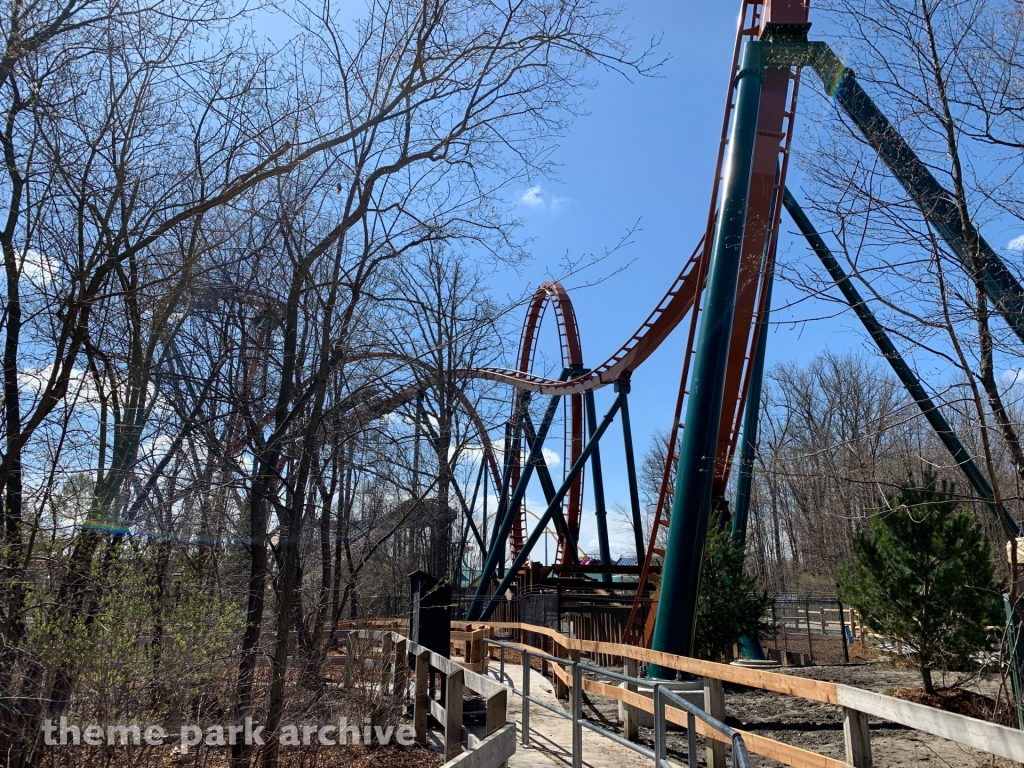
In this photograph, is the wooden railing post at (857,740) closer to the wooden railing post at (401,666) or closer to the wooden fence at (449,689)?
the wooden fence at (449,689)

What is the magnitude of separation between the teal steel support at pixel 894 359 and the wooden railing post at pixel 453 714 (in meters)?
3.36

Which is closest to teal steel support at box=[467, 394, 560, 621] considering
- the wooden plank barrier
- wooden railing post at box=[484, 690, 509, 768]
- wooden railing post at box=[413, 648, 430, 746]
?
wooden railing post at box=[413, 648, 430, 746]

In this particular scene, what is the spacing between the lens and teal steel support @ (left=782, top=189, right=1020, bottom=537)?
5641 millimetres

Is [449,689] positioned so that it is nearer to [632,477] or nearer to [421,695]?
[421,695]

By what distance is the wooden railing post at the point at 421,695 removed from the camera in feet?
21.6

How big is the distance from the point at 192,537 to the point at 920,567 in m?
7.23

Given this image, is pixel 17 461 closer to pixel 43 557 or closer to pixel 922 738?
pixel 43 557

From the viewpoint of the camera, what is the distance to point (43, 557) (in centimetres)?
401

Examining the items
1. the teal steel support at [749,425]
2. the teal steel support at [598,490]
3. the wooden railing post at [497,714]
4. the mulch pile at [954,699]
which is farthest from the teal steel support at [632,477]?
the wooden railing post at [497,714]

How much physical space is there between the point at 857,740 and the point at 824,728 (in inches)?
159

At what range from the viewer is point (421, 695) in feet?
22.0

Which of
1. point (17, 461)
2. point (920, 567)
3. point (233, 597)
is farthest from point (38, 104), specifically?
point (920, 567)

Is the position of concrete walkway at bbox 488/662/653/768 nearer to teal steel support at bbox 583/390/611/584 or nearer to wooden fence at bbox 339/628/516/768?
wooden fence at bbox 339/628/516/768

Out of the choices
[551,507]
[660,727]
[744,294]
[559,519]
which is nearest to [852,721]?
[660,727]
